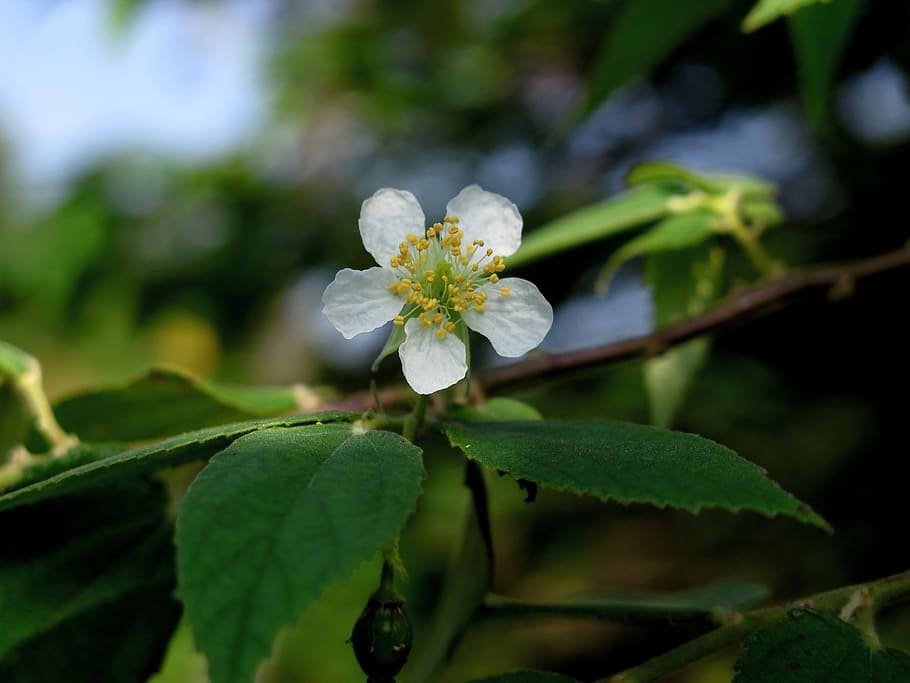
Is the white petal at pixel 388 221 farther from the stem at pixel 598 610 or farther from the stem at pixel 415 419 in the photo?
the stem at pixel 598 610

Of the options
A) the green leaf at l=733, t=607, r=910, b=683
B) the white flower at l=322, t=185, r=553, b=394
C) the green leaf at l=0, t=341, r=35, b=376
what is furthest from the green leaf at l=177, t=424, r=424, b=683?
the green leaf at l=0, t=341, r=35, b=376

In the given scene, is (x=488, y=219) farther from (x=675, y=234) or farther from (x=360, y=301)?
(x=675, y=234)

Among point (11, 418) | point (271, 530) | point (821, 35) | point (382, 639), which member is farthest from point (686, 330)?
point (11, 418)

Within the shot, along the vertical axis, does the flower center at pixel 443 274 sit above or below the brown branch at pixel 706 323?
above

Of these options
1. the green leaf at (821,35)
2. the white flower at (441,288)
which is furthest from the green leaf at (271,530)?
the green leaf at (821,35)

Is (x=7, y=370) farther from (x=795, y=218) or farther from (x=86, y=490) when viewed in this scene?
(x=795, y=218)

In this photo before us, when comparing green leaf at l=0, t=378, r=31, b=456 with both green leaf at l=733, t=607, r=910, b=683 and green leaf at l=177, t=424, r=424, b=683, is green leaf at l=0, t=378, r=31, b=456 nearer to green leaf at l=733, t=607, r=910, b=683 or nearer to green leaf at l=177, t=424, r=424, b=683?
green leaf at l=177, t=424, r=424, b=683
